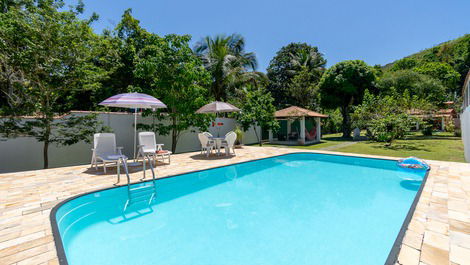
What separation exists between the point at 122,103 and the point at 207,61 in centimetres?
1380

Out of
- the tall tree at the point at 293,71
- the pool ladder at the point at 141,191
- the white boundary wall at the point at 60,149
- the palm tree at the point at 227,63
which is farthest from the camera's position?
the tall tree at the point at 293,71

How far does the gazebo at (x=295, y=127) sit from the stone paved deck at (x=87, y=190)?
1068 cm

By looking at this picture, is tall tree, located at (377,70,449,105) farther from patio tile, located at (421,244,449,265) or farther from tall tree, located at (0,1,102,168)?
tall tree, located at (0,1,102,168)

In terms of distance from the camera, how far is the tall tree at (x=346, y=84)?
1995 cm

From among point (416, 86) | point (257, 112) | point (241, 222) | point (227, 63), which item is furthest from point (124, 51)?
point (416, 86)

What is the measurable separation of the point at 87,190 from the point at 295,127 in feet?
58.1

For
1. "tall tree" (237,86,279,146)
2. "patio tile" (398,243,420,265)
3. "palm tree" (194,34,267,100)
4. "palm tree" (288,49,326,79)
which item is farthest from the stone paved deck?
"palm tree" (288,49,326,79)

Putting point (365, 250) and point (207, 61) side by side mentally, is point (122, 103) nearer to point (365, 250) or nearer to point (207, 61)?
point (365, 250)

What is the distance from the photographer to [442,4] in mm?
17453

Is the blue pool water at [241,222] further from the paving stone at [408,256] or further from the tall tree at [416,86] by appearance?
the tall tree at [416,86]

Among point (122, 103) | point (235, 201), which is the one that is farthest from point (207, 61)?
point (235, 201)

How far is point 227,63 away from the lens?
19.3 metres

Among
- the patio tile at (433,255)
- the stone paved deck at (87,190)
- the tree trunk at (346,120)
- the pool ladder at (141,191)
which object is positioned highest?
the tree trunk at (346,120)

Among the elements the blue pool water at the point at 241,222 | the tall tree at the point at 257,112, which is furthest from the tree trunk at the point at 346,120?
the blue pool water at the point at 241,222
